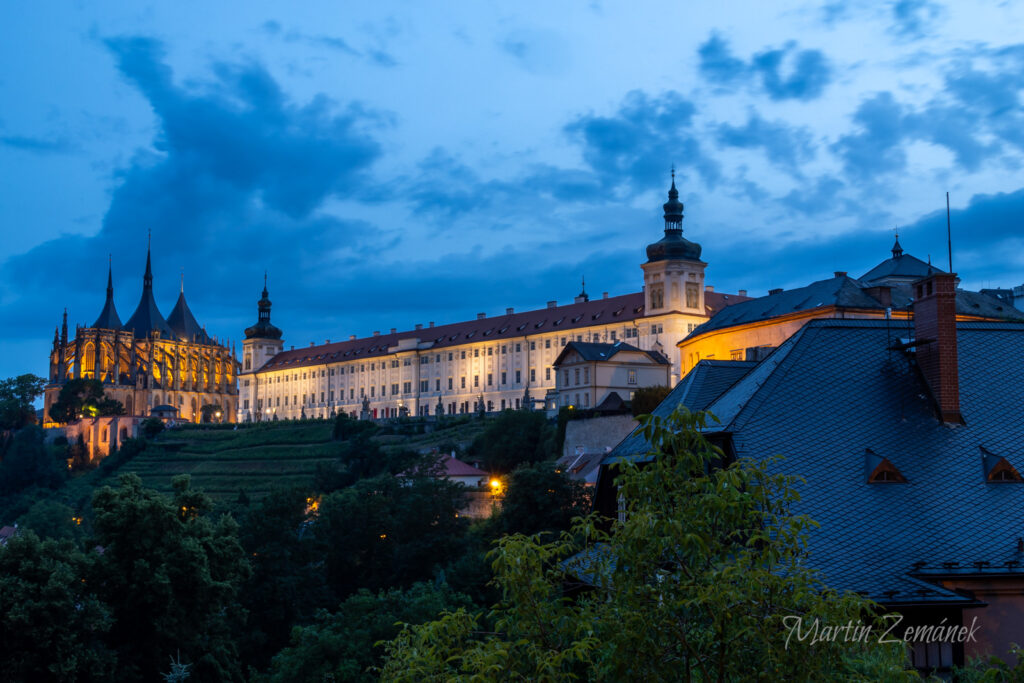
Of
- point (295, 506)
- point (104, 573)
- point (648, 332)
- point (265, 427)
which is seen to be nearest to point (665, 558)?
point (104, 573)

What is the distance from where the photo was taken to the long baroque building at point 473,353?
106250 mm

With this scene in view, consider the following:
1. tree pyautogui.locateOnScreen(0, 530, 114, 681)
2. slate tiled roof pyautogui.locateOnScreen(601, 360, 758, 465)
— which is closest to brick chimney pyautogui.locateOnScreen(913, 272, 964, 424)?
slate tiled roof pyautogui.locateOnScreen(601, 360, 758, 465)

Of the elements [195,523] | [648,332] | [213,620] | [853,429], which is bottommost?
[213,620]

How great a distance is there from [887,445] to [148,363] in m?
165

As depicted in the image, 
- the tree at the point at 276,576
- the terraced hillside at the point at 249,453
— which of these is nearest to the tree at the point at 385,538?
the tree at the point at 276,576

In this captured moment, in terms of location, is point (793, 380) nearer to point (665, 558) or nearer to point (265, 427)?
point (665, 558)

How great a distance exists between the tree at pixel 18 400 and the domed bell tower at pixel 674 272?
87.1 meters

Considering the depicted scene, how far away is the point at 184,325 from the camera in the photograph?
186 metres

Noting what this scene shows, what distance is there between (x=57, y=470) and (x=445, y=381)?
137 ft

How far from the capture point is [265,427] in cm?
12281

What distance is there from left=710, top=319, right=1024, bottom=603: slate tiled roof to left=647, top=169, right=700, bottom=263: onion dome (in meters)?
84.8

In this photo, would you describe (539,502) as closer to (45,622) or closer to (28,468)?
(45,622)

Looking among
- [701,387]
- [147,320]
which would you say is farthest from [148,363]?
[701,387]

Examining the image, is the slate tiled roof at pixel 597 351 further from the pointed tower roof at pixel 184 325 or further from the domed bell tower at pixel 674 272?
the pointed tower roof at pixel 184 325
